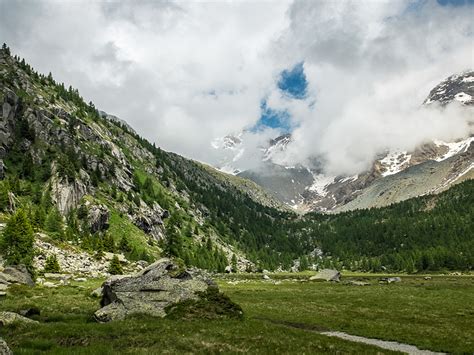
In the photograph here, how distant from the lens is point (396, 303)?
60062 mm

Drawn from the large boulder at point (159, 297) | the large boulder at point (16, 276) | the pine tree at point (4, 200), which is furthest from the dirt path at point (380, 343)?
the pine tree at point (4, 200)

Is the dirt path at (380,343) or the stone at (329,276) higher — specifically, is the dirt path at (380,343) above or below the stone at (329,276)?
below

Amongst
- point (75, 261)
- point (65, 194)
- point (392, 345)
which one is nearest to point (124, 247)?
point (65, 194)

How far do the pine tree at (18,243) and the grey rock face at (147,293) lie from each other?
4980 cm

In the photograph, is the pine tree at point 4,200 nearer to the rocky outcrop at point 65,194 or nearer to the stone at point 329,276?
the rocky outcrop at point 65,194

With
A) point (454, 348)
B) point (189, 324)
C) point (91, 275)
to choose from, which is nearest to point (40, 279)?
point (91, 275)

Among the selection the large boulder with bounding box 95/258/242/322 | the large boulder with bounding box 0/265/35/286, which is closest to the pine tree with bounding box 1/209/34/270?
the large boulder with bounding box 0/265/35/286

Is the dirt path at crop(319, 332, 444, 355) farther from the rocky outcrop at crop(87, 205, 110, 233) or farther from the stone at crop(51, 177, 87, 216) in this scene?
the stone at crop(51, 177, 87, 216)

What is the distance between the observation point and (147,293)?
39.8 metres

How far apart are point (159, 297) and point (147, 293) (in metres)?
1.41

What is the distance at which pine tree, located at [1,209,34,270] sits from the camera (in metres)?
82.2

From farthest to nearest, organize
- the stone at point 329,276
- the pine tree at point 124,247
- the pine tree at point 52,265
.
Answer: the pine tree at point 124,247
the stone at point 329,276
the pine tree at point 52,265

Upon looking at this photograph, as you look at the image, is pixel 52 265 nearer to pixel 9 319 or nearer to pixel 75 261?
pixel 75 261

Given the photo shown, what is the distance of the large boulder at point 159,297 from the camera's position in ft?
119
